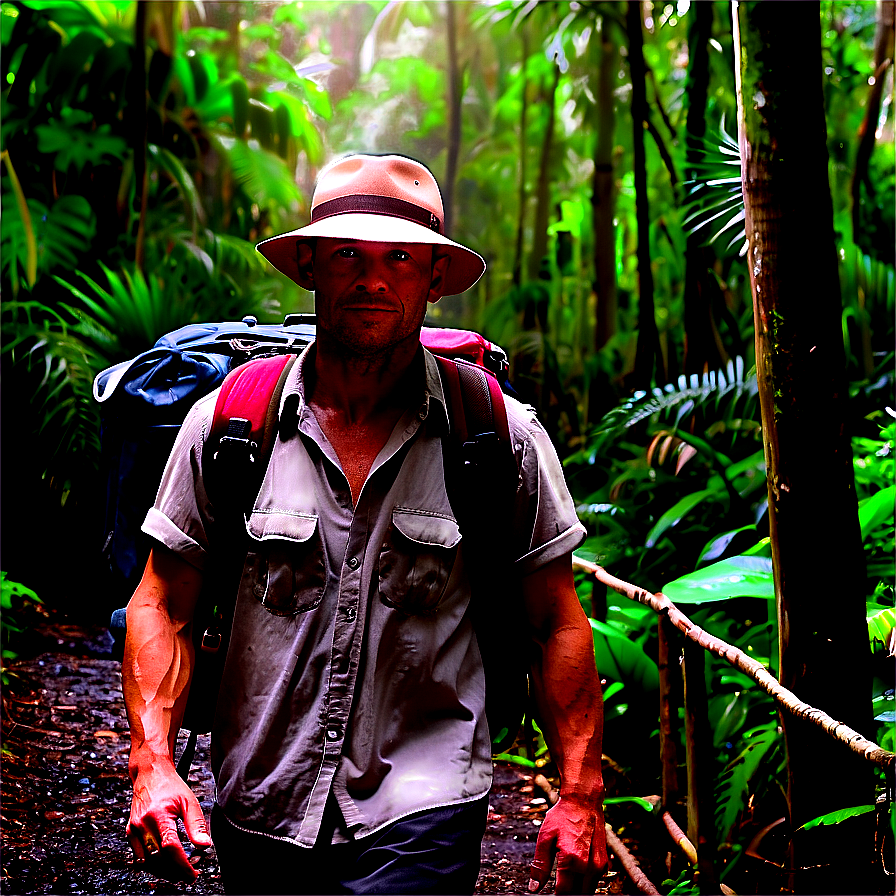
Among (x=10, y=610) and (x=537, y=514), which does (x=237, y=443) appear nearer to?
(x=537, y=514)

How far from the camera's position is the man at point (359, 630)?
80.6 inches

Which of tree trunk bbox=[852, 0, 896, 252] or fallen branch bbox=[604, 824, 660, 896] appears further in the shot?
tree trunk bbox=[852, 0, 896, 252]

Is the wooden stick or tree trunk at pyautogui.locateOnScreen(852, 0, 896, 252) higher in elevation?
tree trunk at pyautogui.locateOnScreen(852, 0, 896, 252)

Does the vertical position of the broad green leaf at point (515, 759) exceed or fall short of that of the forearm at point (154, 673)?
it falls short

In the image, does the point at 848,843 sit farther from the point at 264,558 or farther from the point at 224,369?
the point at 224,369

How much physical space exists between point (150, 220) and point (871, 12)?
298 inches

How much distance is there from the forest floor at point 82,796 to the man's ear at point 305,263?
2071 mm

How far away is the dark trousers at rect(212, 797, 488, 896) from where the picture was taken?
1.98 meters

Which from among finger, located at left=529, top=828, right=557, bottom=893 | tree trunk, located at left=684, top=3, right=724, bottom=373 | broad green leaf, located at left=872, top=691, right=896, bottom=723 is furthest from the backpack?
tree trunk, located at left=684, top=3, right=724, bottom=373

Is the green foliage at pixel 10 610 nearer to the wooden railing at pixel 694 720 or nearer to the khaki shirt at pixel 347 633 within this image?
the wooden railing at pixel 694 720

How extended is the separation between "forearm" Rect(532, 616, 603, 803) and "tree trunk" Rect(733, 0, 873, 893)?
0.86 m

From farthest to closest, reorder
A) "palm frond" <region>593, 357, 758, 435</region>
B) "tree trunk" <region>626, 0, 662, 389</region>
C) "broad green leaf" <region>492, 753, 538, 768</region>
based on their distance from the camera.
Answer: "tree trunk" <region>626, 0, 662, 389</region>, "palm frond" <region>593, 357, 758, 435</region>, "broad green leaf" <region>492, 753, 538, 768</region>

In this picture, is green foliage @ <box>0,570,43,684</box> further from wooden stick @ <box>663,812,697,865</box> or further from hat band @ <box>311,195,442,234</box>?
hat band @ <box>311,195,442,234</box>

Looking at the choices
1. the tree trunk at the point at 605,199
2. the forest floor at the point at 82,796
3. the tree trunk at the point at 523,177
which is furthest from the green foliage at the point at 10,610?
the tree trunk at the point at 523,177
